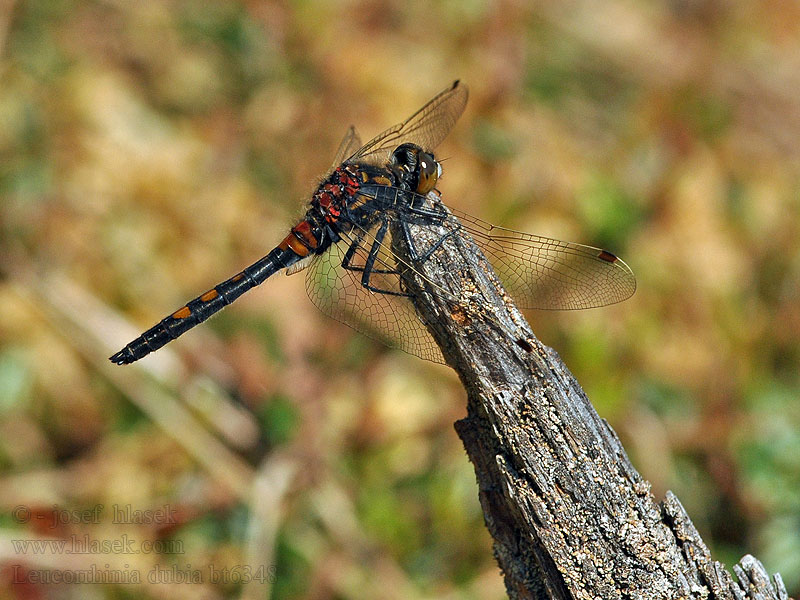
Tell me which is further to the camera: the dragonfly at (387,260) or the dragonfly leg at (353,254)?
the dragonfly leg at (353,254)

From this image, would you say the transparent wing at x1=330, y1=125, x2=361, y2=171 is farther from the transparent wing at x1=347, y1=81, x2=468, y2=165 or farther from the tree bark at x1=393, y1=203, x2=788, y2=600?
the tree bark at x1=393, y1=203, x2=788, y2=600

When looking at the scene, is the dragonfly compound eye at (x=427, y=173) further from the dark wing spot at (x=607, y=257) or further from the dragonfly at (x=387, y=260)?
the dark wing spot at (x=607, y=257)

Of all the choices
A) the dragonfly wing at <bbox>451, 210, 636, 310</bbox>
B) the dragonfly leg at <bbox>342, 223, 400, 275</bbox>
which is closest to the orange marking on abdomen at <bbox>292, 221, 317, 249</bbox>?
the dragonfly leg at <bbox>342, 223, 400, 275</bbox>

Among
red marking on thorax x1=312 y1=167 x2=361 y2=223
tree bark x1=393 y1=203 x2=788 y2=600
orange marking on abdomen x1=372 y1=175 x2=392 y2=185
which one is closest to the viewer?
tree bark x1=393 y1=203 x2=788 y2=600

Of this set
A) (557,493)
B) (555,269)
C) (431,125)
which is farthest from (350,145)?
(557,493)

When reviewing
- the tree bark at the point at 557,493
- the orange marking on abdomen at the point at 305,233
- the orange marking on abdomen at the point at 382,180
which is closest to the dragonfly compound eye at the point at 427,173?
the orange marking on abdomen at the point at 382,180

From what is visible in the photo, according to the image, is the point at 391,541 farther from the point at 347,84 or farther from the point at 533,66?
the point at 533,66

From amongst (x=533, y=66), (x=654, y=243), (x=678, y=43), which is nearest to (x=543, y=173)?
(x=654, y=243)
